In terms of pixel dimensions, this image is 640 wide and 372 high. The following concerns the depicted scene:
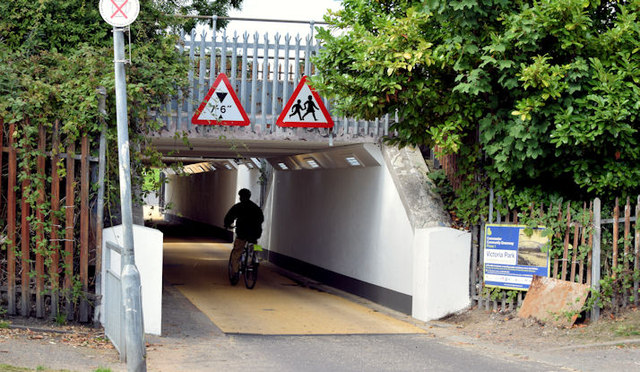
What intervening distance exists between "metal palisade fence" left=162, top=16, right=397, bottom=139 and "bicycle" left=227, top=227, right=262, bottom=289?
3162mm

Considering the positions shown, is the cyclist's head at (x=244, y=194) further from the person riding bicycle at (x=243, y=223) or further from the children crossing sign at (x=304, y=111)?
→ the children crossing sign at (x=304, y=111)

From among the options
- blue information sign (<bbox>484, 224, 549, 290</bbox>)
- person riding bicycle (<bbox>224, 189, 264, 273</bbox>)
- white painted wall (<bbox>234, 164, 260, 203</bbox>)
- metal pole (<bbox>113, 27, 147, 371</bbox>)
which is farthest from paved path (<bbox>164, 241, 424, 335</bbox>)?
white painted wall (<bbox>234, 164, 260, 203</bbox>)

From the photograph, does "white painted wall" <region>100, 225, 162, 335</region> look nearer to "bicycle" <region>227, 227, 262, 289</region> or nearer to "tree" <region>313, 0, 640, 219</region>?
"tree" <region>313, 0, 640, 219</region>

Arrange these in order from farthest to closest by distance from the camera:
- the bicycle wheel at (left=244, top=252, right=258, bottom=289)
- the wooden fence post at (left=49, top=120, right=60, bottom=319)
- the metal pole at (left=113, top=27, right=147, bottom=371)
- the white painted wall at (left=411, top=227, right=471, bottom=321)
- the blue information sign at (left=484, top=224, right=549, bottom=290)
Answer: the bicycle wheel at (left=244, top=252, right=258, bottom=289)
the white painted wall at (left=411, top=227, right=471, bottom=321)
the blue information sign at (left=484, top=224, right=549, bottom=290)
the wooden fence post at (left=49, top=120, right=60, bottom=319)
the metal pole at (left=113, top=27, right=147, bottom=371)

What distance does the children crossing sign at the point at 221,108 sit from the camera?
12609 millimetres

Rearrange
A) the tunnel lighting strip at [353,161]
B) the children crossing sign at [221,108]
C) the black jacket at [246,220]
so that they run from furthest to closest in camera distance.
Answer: the black jacket at [246,220], the tunnel lighting strip at [353,161], the children crossing sign at [221,108]

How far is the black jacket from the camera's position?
16.0m

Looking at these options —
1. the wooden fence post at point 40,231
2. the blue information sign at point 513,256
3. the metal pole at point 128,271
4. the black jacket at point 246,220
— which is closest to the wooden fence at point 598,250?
the blue information sign at point 513,256

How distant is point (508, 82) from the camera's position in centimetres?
1020

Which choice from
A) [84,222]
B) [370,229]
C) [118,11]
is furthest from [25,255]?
[370,229]

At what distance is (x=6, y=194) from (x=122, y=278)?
3146 mm

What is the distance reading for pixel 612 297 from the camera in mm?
10297

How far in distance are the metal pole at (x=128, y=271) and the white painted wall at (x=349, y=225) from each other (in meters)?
5.96

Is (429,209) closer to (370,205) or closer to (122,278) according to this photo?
(370,205)
